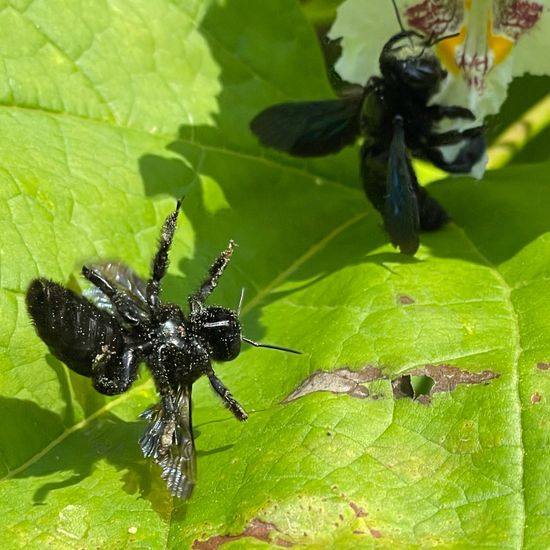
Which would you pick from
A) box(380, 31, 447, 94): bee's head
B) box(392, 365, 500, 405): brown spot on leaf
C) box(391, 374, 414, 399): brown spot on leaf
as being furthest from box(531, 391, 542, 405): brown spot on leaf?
box(380, 31, 447, 94): bee's head

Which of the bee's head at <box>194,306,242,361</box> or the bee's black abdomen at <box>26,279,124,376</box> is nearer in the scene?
the bee's black abdomen at <box>26,279,124,376</box>

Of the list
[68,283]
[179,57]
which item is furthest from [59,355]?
[179,57]

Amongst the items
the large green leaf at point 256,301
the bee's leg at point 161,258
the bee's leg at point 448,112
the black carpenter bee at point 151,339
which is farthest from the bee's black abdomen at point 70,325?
the bee's leg at point 448,112

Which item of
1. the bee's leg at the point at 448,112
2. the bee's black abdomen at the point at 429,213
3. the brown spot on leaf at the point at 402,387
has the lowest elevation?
the bee's black abdomen at the point at 429,213

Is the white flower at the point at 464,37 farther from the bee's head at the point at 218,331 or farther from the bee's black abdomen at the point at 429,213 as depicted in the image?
the bee's head at the point at 218,331

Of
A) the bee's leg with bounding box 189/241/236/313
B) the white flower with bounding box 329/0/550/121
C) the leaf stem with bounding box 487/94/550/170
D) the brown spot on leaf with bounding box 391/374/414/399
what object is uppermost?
the white flower with bounding box 329/0/550/121

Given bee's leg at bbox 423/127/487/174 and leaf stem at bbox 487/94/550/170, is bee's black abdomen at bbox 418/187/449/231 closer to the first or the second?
bee's leg at bbox 423/127/487/174
